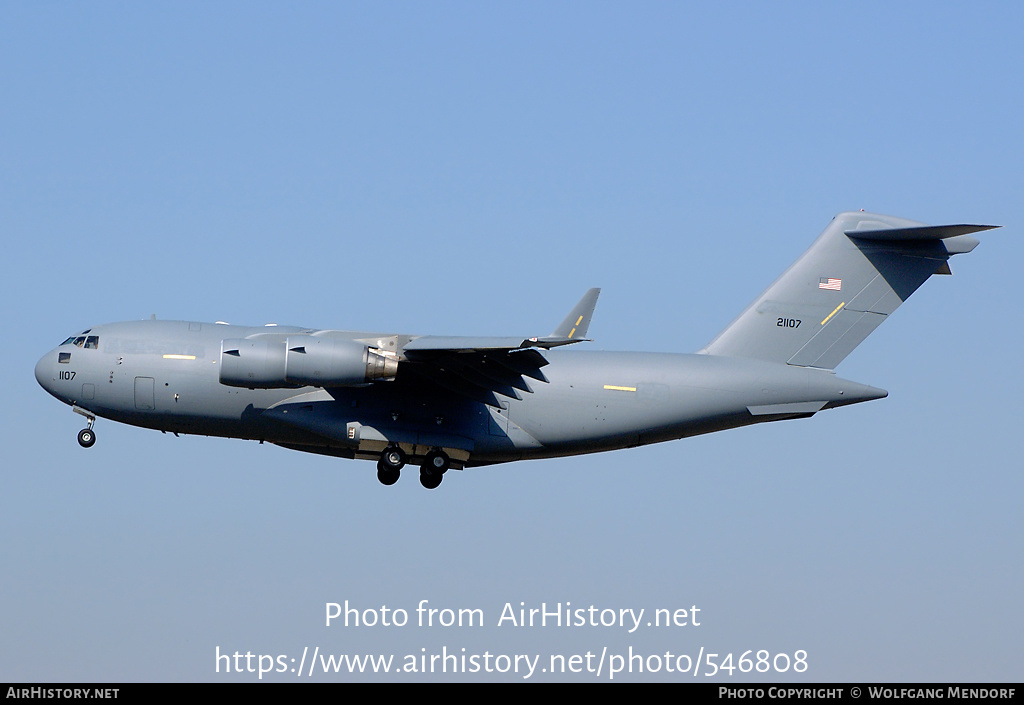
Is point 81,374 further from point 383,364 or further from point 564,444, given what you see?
point 564,444

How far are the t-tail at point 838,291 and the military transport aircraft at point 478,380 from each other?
2 cm

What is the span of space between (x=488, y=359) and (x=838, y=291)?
214 inches

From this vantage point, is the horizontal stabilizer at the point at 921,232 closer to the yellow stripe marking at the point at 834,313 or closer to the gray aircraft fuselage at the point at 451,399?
the yellow stripe marking at the point at 834,313

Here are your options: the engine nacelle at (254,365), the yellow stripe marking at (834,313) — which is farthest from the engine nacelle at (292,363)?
the yellow stripe marking at (834,313)

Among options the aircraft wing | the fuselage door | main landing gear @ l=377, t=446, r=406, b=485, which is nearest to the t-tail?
the aircraft wing

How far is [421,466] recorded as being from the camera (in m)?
18.2

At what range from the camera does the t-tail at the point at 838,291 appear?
1861cm

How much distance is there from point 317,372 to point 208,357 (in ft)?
5.63

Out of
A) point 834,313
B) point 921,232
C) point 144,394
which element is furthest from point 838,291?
point 144,394

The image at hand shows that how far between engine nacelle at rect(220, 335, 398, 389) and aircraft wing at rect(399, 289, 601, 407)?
0.74 meters

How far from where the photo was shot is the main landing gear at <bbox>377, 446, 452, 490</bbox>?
17.8 m
